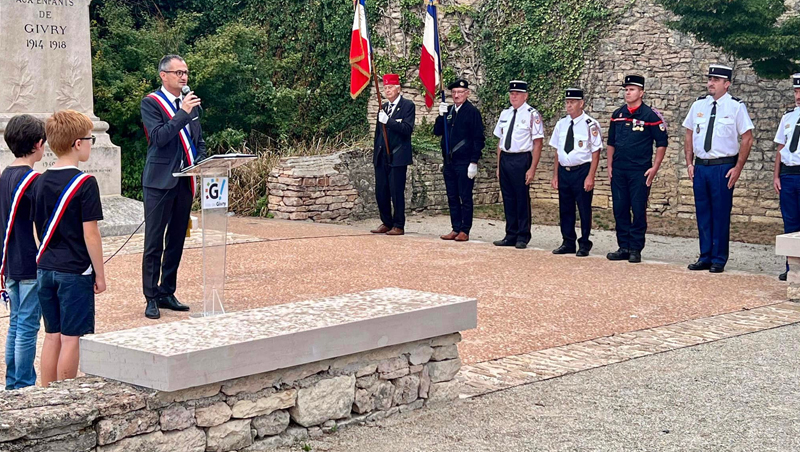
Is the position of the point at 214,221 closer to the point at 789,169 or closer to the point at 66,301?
the point at 66,301

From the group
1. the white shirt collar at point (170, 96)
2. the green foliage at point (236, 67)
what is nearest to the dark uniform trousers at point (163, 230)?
the white shirt collar at point (170, 96)

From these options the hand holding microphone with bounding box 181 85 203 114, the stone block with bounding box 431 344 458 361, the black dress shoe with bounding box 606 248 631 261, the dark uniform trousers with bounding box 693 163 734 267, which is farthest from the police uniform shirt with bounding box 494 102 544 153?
the stone block with bounding box 431 344 458 361

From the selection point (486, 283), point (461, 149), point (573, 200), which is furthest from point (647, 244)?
point (486, 283)

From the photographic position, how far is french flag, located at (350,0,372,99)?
11430mm

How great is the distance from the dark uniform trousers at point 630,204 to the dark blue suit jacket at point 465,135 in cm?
204

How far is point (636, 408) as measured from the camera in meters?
4.44

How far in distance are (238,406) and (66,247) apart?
1.12m

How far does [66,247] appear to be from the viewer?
419 cm

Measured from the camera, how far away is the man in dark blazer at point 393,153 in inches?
429

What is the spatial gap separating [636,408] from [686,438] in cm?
44

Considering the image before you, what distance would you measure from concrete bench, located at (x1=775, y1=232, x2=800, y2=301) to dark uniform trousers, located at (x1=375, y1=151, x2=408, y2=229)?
4841 millimetres

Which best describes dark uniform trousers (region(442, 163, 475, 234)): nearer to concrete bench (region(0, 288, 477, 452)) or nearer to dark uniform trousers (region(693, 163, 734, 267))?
dark uniform trousers (region(693, 163, 734, 267))

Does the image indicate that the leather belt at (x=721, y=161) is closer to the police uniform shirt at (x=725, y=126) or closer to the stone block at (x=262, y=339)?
the police uniform shirt at (x=725, y=126)

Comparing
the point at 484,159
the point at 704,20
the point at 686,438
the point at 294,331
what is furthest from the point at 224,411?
the point at 484,159
